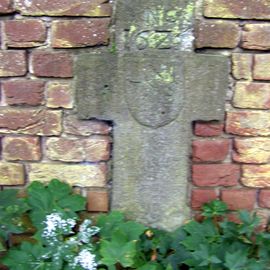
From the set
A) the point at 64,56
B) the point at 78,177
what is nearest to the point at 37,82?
the point at 64,56

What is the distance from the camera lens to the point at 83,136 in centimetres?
179

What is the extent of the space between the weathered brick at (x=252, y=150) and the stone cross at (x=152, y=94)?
Answer: 14 centimetres

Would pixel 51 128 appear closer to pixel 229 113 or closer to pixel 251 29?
pixel 229 113

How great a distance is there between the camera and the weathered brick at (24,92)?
5.70 feet

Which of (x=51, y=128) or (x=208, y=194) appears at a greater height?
(x=51, y=128)

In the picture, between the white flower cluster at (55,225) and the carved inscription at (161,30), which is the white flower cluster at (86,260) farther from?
the carved inscription at (161,30)

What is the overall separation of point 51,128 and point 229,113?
65 cm

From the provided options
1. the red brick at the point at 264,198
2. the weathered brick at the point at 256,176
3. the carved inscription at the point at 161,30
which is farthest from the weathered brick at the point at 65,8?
the red brick at the point at 264,198

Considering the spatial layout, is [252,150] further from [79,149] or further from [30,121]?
[30,121]

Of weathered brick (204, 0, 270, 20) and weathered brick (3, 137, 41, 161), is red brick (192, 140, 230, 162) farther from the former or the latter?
weathered brick (3, 137, 41, 161)

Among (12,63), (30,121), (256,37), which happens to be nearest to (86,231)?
(30,121)

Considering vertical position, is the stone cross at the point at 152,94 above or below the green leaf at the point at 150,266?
above

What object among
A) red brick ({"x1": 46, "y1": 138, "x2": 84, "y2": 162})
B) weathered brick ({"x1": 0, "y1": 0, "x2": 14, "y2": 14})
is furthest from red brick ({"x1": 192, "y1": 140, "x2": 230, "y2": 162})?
weathered brick ({"x1": 0, "y1": 0, "x2": 14, "y2": 14})

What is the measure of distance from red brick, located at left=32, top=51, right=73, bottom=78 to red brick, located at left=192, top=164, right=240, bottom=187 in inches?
23.3
